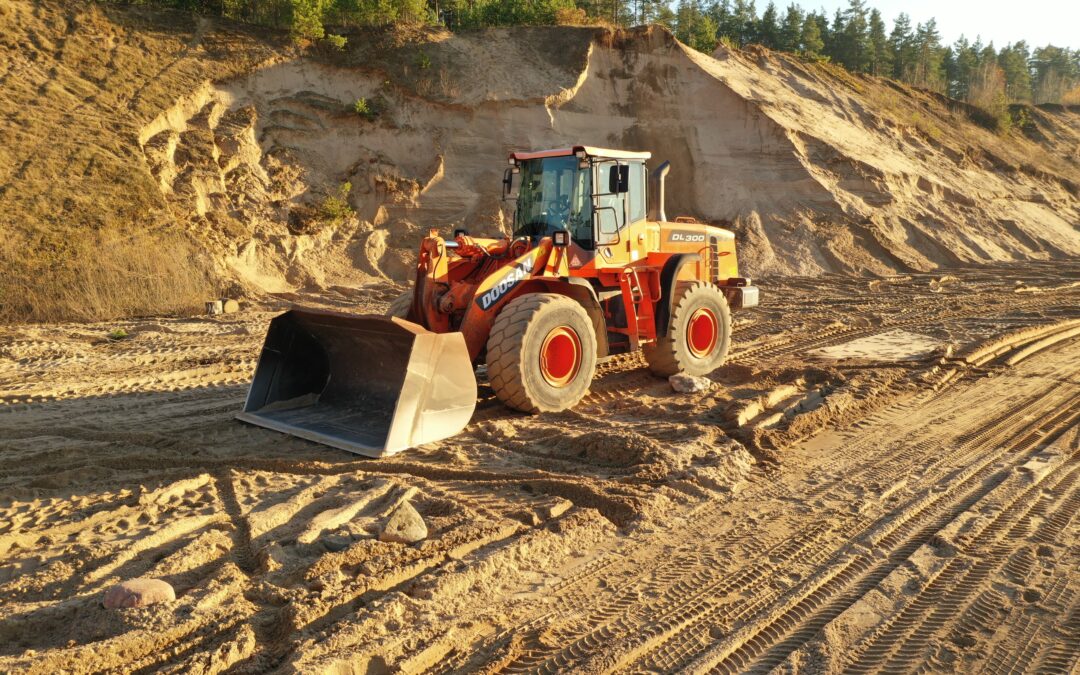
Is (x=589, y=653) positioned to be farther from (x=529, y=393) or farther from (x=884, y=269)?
(x=884, y=269)

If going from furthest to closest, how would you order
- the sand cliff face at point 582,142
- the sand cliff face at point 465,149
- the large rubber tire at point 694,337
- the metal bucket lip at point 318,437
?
the sand cliff face at point 582,142
the sand cliff face at point 465,149
the large rubber tire at point 694,337
the metal bucket lip at point 318,437

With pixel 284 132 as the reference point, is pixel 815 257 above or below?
below

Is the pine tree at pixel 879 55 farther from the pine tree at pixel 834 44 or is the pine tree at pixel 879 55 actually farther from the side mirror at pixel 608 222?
the side mirror at pixel 608 222

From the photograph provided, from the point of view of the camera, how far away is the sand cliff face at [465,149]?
16.3 m

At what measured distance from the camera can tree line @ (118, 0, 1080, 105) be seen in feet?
65.9

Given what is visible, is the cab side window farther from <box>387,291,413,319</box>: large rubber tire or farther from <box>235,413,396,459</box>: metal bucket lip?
<box>235,413,396,459</box>: metal bucket lip

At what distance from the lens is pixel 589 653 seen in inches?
140

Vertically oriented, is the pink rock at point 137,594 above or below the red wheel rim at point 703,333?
below

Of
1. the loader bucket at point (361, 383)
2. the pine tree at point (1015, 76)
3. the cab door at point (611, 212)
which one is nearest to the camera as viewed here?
the loader bucket at point (361, 383)

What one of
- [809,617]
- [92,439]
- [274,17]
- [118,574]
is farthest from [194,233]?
[809,617]

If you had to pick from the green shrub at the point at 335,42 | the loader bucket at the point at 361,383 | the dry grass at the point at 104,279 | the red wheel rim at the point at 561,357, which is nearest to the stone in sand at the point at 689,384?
the red wheel rim at the point at 561,357

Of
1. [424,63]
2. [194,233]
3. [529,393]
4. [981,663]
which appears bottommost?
[981,663]

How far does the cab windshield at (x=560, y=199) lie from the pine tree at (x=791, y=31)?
40.7 metres

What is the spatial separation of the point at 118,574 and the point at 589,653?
2523mm
